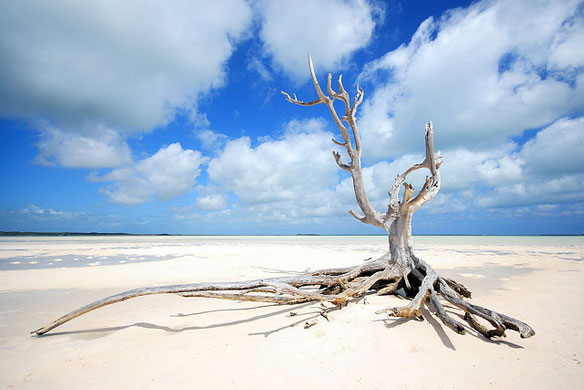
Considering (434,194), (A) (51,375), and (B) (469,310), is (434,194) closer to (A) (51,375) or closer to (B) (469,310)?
(B) (469,310)

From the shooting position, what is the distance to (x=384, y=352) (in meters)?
3.11

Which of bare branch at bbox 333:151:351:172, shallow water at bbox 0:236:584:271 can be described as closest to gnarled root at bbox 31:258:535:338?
bare branch at bbox 333:151:351:172

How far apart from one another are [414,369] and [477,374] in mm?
595

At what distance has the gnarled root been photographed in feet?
11.3

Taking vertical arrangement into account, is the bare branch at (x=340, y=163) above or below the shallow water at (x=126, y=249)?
above

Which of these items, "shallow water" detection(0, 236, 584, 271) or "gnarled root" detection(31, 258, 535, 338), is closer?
"gnarled root" detection(31, 258, 535, 338)

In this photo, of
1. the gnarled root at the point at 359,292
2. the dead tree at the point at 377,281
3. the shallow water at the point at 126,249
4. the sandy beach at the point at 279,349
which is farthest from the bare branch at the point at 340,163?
the shallow water at the point at 126,249

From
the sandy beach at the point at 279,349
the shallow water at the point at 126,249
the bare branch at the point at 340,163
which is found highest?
the bare branch at the point at 340,163

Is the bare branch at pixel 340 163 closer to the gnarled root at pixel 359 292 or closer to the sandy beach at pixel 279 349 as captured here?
the gnarled root at pixel 359 292

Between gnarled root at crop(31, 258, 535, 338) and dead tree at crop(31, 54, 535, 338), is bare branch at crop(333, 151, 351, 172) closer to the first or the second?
dead tree at crop(31, 54, 535, 338)

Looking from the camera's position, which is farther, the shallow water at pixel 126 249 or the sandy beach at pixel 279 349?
the shallow water at pixel 126 249

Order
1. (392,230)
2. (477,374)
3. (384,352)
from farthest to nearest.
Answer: (392,230), (384,352), (477,374)

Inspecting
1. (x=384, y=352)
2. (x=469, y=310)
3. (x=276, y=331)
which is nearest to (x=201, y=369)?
(x=276, y=331)

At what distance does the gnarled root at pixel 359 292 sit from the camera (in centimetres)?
344
